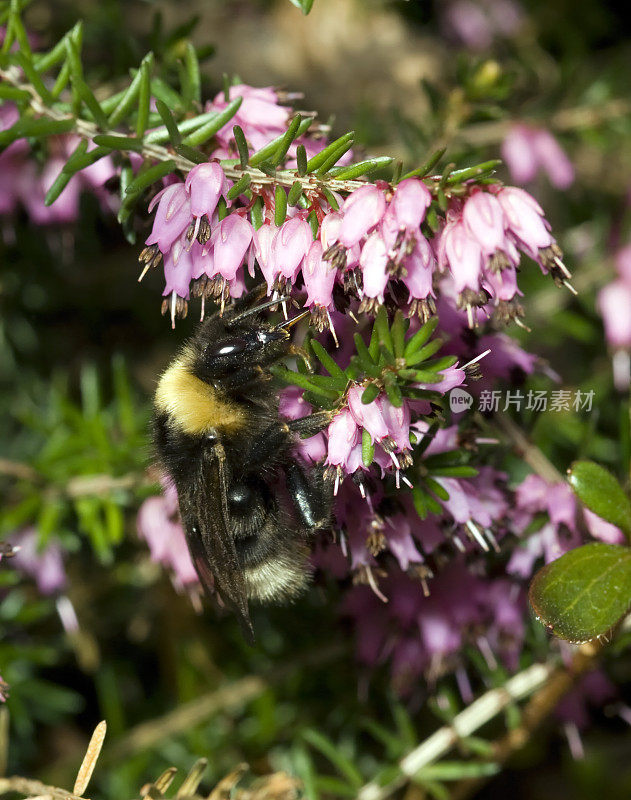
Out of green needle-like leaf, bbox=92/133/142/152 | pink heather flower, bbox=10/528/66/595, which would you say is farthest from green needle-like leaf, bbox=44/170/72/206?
pink heather flower, bbox=10/528/66/595

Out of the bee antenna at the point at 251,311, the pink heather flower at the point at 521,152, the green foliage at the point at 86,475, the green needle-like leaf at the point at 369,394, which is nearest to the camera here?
the green needle-like leaf at the point at 369,394

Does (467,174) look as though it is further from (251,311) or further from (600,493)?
(600,493)

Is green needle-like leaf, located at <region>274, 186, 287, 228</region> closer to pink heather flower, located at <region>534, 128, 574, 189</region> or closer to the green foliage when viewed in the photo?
the green foliage

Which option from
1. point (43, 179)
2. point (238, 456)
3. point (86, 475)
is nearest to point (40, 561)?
point (86, 475)

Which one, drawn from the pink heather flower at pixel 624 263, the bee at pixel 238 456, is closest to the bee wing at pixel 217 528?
the bee at pixel 238 456

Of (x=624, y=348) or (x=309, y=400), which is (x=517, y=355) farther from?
(x=624, y=348)

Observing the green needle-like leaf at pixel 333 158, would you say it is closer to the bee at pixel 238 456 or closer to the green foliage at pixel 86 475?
the bee at pixel 238 456
